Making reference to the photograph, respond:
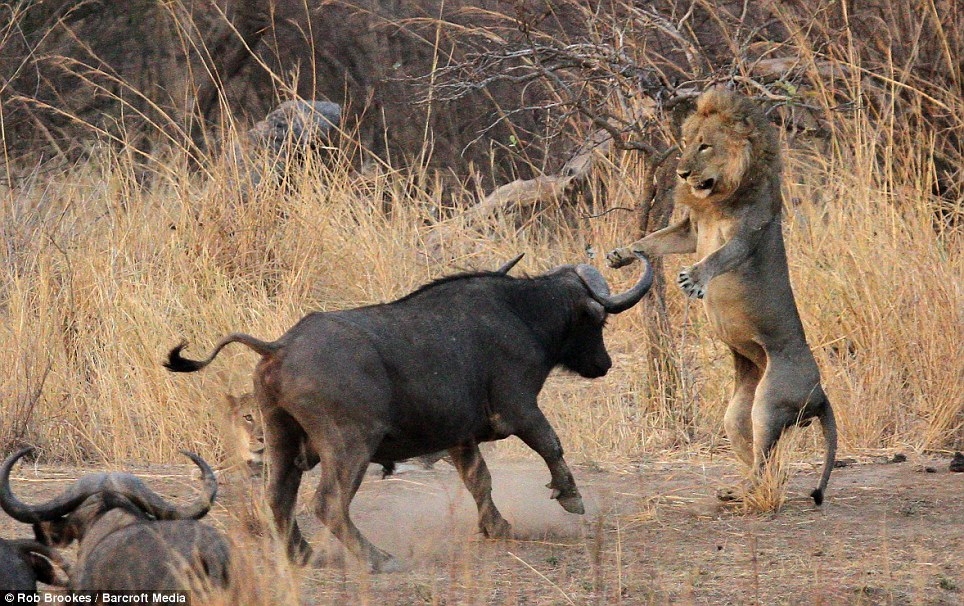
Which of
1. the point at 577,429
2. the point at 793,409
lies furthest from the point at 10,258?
the point at 793,409

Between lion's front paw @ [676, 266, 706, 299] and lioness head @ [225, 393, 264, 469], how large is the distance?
200cm

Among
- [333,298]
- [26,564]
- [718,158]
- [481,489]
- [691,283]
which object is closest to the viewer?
[26,564]

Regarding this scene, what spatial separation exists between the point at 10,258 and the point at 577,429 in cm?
441

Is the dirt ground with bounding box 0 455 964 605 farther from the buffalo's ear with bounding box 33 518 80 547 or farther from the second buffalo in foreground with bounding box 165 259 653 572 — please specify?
the buffalo's ear with bounding box 33 518 80 547

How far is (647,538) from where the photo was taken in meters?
6.12

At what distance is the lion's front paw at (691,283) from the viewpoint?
20.8ft

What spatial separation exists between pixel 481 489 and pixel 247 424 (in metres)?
1.38

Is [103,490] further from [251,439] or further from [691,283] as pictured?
[691,283]

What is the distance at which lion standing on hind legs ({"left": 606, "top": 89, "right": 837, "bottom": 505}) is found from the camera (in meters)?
6.51

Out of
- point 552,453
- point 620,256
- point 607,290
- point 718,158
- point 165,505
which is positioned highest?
point 718,158

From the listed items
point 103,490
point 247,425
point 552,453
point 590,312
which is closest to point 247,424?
point 247,425

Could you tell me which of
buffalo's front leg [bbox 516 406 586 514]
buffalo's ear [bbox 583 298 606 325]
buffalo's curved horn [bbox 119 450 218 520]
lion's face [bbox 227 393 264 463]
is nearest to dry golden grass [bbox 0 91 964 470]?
lion's face [bbox 227 393 264 463]

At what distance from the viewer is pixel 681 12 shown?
553 inches

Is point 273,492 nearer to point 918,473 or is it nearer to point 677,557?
point 677,557
